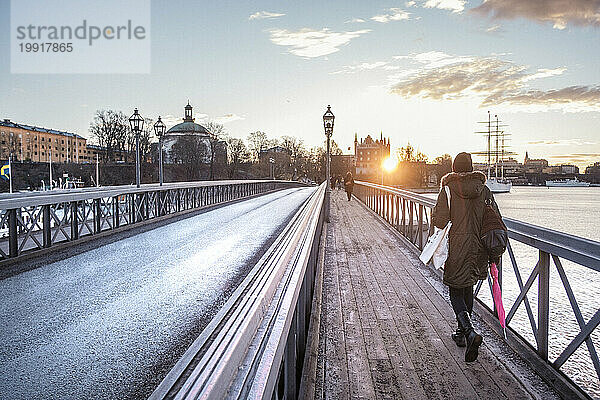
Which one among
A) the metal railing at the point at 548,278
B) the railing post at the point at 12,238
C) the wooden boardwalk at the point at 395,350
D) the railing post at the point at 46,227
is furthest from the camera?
the railing post at the point at 46,227

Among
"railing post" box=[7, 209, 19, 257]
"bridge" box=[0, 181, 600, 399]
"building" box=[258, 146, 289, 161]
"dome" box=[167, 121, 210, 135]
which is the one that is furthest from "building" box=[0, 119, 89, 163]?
"bridge" box=[0, 181, 600, 399]

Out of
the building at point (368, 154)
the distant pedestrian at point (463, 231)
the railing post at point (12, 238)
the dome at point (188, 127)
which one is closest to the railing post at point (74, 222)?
the railing post at point (12, 238)

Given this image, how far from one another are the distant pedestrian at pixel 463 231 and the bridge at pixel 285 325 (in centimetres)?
38

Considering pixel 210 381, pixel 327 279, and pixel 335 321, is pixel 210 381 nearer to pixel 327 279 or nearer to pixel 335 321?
pixel 335 321

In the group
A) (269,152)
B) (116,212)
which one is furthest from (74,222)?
(269,152)

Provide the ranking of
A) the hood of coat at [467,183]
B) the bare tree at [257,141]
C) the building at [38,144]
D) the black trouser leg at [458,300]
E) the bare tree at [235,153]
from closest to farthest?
1. the hood of coat at [467,183]
2. the black trouser leg at [458,300]
3. the bare tree at [235,153]
4. the building at [38,144]
5. the bare tree at [257,141]

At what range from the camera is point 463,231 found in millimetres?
4699

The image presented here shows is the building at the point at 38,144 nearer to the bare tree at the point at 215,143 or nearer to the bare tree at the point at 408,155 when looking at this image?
the bare tree at the point at 215,143

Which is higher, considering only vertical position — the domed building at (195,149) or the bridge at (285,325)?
the domed building at (195,149)

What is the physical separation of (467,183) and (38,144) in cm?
13737

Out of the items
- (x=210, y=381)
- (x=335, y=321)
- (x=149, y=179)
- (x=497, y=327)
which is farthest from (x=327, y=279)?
(x=149, y=179)

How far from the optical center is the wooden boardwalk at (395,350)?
376 centimetres

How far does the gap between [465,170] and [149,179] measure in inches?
3260

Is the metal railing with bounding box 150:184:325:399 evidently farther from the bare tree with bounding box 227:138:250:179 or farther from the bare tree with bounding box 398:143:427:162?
the bare tree with bounding box 398:143:427:162
